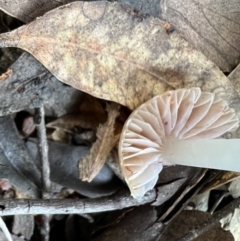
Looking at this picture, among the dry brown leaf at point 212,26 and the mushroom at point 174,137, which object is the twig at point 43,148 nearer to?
the mushroom at point 174,137

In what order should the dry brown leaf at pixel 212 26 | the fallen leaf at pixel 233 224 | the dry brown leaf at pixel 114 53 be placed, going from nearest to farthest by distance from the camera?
the dry brown leaf at pixel 114 53 → the dry brown leaf at pixel 212 26 → the fallen leaf at pixel 233 224

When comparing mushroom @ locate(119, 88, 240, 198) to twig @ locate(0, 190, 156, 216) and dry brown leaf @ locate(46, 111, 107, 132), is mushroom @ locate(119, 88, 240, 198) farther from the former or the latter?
dry brown leaf @ locate(46, 111, 107, 132)

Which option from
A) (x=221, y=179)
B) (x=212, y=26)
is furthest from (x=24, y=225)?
(x=212, y=26)

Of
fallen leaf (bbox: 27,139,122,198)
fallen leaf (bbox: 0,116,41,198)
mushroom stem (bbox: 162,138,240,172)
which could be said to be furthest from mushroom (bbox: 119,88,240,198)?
fallen leaf (bbox: 0,116,41,198)

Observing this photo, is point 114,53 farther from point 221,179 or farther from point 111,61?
point 221,179

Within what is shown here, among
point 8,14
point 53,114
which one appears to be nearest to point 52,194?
point 53,114

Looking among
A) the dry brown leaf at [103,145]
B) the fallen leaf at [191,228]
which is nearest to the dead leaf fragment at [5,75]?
the dry brown leaf at [103,145]
